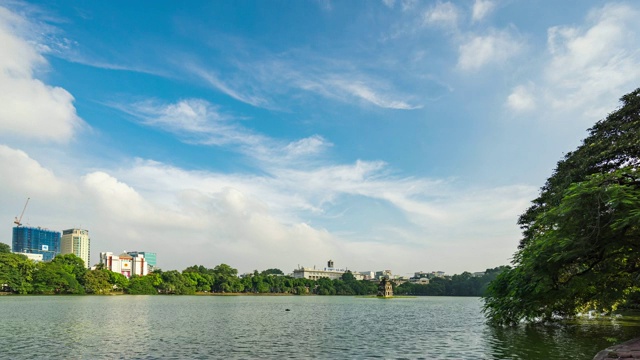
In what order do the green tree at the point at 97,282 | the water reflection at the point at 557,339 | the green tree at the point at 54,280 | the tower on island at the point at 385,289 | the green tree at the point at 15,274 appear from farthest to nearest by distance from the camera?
the tower on island at the point at 385,289
the green tree at the point at 97,282
the green tree at the point at 54,280
the green tree at the point at 15,274
the water reflection at the point at 557,339

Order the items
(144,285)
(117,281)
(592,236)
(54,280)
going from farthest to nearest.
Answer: (144,285) < (117,281) < (54,280) < (592,236)

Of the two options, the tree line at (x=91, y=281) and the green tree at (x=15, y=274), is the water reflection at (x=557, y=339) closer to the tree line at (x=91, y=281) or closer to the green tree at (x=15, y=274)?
the tree line at (x=91, y=281)

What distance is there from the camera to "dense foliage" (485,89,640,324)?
2178 centimetres

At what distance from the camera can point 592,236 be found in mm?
22797

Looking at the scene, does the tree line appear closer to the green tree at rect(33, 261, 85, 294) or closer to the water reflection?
the green tree at rect(33, 261, 85, 294)

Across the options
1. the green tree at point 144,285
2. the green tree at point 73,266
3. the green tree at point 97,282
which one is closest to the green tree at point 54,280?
the green tree at point 73,266

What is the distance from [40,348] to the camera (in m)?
28.5

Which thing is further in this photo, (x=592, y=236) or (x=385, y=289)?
(x=385, y=289)

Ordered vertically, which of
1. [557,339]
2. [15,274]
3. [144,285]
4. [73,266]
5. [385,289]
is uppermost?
[73,266]

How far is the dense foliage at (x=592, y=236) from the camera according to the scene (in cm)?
2178

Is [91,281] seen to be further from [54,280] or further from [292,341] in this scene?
[292,341]

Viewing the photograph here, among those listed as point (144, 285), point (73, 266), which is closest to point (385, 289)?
point (144, 285)

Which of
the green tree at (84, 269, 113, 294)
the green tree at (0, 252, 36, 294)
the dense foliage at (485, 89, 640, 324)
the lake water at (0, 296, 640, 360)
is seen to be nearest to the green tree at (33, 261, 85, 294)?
the green tree at (0, 252, 36, 294)

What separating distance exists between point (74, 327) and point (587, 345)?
1585 inches
